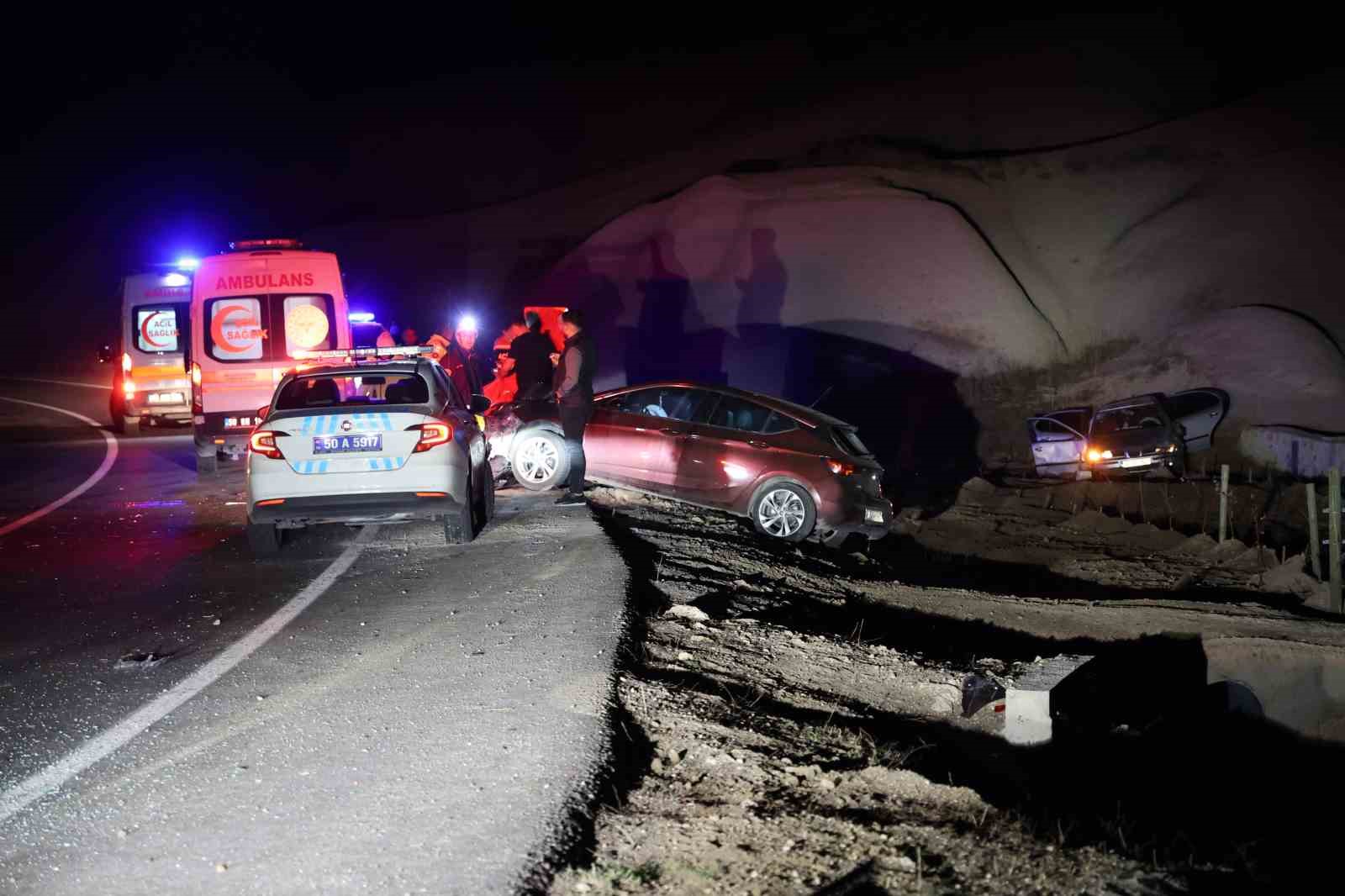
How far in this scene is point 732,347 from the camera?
2562 cm

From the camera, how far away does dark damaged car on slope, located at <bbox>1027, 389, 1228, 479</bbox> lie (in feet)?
59.5

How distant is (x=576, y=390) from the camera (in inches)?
457

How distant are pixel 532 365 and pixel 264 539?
473cm

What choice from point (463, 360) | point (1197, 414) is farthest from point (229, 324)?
point (1197, 414)

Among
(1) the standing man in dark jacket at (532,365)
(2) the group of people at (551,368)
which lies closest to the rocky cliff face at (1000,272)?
(2) the group of people at (551,368)

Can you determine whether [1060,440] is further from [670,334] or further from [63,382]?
[63,382]

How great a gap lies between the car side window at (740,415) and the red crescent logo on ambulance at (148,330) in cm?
1199

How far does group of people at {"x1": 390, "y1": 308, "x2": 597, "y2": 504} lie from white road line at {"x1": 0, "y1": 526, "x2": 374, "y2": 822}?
377 centimetres

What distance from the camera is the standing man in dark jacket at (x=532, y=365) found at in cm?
1366

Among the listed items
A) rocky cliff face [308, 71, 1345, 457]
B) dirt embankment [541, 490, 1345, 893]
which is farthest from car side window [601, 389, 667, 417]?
rocky cliff face [308, 71, 1345, 457]

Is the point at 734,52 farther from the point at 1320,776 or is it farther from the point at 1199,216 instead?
the point at 1320,776

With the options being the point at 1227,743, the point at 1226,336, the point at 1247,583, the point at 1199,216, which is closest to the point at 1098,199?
the point at 1199,216

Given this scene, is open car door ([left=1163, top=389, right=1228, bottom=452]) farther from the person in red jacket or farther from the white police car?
the white police car

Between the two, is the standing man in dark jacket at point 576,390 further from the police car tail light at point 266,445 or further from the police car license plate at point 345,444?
the police car tail light at point 266,445
